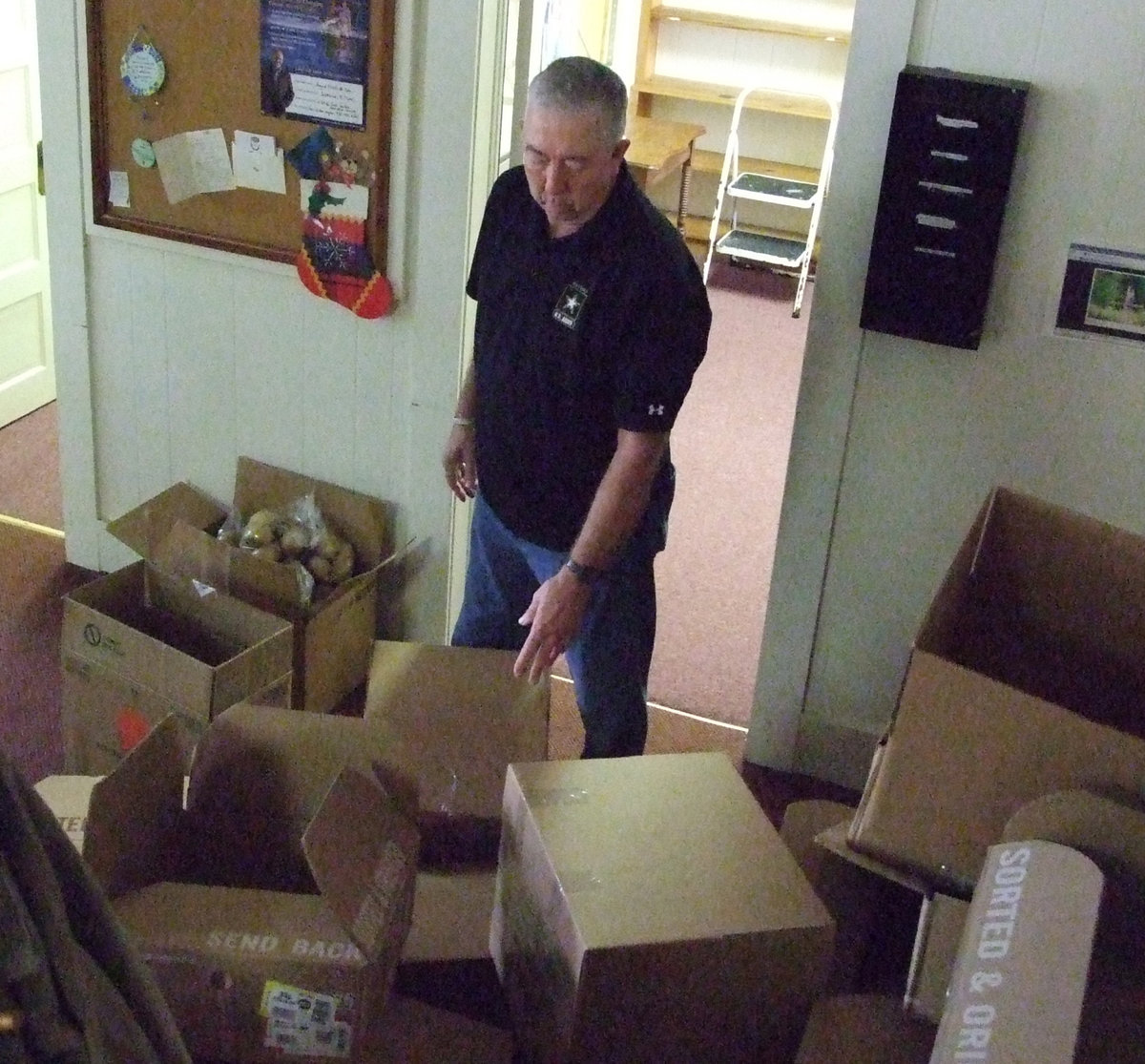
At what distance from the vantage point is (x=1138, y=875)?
1.27m

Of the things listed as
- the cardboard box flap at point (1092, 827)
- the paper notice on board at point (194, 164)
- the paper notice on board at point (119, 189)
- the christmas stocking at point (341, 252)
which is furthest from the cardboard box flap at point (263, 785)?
the paper notice on board at point (119, 189)

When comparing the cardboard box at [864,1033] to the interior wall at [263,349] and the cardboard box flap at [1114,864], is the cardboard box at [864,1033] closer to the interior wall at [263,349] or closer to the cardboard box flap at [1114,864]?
the cardboard box flap at [1114,864]

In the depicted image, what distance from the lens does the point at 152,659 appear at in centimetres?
227

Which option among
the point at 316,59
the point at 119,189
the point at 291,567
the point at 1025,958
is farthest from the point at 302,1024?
the point at 119,189

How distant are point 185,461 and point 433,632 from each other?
68cm

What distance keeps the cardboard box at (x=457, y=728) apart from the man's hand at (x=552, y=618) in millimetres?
119

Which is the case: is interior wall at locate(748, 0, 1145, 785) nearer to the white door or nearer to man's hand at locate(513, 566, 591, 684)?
man's hand at locate(513, 566, 591, 684)

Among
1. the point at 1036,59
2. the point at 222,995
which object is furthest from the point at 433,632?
the point at 1036,59

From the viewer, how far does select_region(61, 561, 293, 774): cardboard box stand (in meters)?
2.26

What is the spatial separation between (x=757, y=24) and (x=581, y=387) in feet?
15.0

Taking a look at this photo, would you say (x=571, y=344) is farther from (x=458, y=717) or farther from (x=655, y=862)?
(x=655, y=862)

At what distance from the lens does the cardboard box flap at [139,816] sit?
158cm

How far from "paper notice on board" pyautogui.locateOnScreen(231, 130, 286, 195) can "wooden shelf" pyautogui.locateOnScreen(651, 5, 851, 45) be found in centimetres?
395

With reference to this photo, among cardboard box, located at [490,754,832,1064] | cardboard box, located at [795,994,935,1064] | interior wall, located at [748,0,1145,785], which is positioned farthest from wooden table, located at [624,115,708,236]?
cardboard box, located at [795,994,935,1064]
